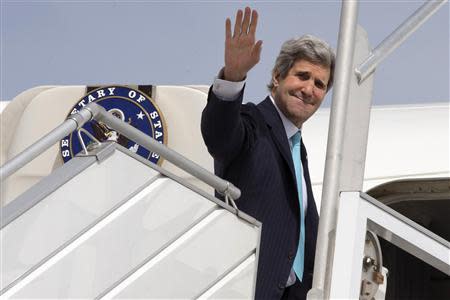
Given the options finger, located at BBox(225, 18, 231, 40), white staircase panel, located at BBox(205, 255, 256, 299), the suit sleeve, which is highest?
finger, located at BBox(225, 18, 231, 40)

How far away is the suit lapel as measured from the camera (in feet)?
12.8

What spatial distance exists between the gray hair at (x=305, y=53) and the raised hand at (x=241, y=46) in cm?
63

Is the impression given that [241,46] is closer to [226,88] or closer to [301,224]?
[226,88]

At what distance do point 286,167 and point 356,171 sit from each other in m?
0.60

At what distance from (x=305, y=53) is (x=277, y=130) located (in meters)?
0.35

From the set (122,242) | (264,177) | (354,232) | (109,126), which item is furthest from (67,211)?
(264,177)

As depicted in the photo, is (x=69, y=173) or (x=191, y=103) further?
(x=191, y=103)

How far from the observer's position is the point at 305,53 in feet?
13.6

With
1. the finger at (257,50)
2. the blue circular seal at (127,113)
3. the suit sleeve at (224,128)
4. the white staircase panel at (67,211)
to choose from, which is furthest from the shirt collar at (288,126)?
the blue circular seal at (127,113)

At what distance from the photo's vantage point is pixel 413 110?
6246 millimetres

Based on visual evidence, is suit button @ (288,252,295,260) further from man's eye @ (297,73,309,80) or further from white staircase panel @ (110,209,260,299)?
man's eye @ (297,73,309,80)

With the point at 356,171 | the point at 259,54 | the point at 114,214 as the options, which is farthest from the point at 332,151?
the point at 114,214

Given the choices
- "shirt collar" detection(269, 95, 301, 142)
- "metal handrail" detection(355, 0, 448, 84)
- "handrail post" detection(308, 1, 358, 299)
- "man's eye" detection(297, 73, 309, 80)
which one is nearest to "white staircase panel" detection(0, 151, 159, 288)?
"handrail post" detection(308, 1, 358, 299)

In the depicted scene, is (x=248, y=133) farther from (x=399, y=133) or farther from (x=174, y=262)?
(x=399, y=133)
